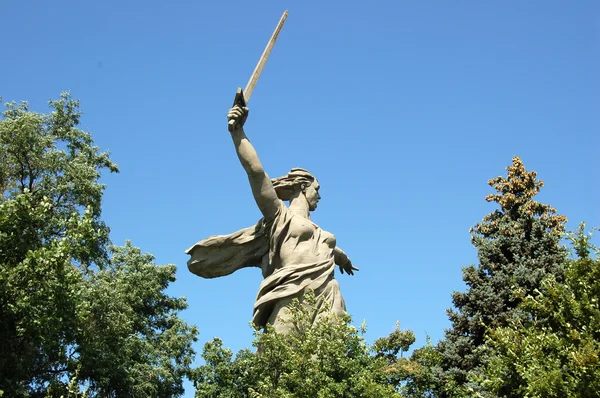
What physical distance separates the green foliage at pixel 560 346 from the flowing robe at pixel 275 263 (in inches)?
127

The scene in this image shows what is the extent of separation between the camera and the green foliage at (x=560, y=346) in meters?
13.5

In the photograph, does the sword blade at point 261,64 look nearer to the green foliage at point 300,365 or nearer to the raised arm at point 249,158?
the raised arm at point 249,158

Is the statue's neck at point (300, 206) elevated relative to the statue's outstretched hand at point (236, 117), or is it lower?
lower

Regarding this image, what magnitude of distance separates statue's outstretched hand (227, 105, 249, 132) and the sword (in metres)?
0.04

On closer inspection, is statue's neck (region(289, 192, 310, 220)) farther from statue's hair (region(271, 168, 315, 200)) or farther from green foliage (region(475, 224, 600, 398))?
green foliage (region(475, 224, 600, 398))

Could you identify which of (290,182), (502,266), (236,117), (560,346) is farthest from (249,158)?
(502,266)

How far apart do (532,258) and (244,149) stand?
12391mm

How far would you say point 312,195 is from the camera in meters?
14.8

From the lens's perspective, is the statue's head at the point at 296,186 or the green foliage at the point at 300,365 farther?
the statue's head at the point at 296,186

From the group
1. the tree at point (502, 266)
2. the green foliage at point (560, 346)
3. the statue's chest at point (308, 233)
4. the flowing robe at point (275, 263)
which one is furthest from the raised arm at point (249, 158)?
the tree at point (502, 266)

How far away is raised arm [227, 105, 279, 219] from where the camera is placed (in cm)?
1341

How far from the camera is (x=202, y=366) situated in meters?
13.3

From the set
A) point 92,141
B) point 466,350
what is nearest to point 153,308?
point 92,141

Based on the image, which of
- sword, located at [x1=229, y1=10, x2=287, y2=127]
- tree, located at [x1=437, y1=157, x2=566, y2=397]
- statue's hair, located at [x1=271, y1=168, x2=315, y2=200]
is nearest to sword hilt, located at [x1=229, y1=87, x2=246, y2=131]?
sword, located at [x1=229, y1=10, x2=287, y2=127]
